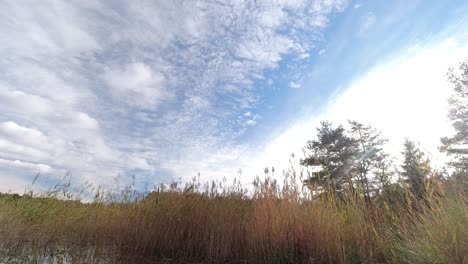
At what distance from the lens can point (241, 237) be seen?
5367mm

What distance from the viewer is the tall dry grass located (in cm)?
348

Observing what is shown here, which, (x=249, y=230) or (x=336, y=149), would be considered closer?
(x=249, y=230)

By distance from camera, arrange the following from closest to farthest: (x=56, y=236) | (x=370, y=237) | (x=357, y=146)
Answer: (x=370, y=237)
(x=56, y=236)
(x=357, y=146)

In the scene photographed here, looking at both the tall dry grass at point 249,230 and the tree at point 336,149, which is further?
the tree at point 336,149

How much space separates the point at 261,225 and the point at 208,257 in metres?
1.47

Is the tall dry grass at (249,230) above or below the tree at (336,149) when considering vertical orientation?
below

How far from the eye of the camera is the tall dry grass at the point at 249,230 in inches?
137

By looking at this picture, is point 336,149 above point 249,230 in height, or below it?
above

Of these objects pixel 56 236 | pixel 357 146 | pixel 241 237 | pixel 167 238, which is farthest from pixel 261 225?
pixel 357 146

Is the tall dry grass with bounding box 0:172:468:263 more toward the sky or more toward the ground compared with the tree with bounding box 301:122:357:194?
more toward the ground

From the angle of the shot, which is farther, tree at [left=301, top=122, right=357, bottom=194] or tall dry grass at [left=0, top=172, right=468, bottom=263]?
tree at [left=301, top=122, right=357, bottom=194]

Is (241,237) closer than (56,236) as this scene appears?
Yes

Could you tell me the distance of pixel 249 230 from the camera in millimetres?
5102

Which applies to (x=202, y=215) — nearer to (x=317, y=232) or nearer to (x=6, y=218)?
(x=317, y=232)
